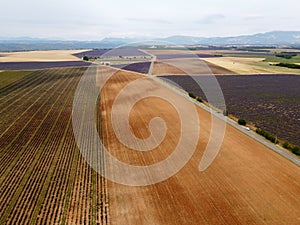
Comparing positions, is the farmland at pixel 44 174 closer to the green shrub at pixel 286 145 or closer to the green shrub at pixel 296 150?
the green shrub at pixel 296 150

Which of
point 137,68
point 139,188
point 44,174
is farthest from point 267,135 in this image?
point 137,68

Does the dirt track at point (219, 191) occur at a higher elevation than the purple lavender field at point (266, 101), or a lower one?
higher

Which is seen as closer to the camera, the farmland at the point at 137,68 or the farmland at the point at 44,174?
the farmland at the point at 44,174

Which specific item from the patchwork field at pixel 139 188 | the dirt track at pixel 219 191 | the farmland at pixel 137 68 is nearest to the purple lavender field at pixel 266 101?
the patchwork field at pixel 139 188

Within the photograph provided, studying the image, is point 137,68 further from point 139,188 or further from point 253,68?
point 139,188

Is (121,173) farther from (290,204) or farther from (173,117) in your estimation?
(173,117)

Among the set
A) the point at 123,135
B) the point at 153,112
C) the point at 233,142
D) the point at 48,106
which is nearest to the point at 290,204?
the point at 233,142

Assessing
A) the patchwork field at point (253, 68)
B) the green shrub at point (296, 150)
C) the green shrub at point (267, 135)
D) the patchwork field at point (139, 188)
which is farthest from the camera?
the patchwork field at point (253, 68)

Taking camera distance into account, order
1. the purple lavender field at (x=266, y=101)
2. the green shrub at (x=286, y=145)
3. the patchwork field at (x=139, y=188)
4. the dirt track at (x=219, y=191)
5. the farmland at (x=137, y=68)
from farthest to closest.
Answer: the farmland at (x=137, y=68) → the purple lavender field at (x=266, y=101) → the green shrub at (x=286, y=145) → the patchwork field at (x=139, y=188) → the dirt track at (x=219, y=191)

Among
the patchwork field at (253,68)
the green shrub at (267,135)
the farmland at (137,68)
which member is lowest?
the patchwork field at (253,68)
